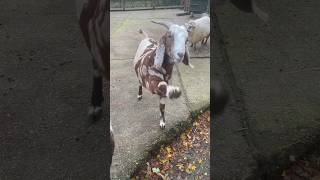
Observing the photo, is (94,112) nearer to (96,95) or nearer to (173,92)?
(96,95)

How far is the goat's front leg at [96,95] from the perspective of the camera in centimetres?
532

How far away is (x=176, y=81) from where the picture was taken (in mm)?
5594

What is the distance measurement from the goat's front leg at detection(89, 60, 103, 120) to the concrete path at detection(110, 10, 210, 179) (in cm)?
14

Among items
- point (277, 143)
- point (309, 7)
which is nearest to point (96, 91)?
point (277, 143)

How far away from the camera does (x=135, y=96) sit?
17.7ft

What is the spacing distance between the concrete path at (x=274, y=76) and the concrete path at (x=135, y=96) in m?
0.42

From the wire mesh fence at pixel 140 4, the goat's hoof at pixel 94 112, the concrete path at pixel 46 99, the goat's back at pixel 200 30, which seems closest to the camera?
the concrete path at pixel 46 99

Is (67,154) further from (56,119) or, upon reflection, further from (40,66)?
(40,66)

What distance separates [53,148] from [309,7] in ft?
16.0

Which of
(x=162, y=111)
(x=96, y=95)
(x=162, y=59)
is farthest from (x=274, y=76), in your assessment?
(x=96, y=95)

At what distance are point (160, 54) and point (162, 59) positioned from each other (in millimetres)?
54

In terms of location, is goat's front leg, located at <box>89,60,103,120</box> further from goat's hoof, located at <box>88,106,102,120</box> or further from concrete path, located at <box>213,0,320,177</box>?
concrete path, located at <box>213,0,320,177</box>

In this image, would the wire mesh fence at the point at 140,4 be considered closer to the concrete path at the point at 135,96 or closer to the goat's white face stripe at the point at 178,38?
the concrete path at the point at 135,96

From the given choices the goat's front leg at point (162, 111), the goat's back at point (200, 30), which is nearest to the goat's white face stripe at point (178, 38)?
the goat's back at point (200, 30)
